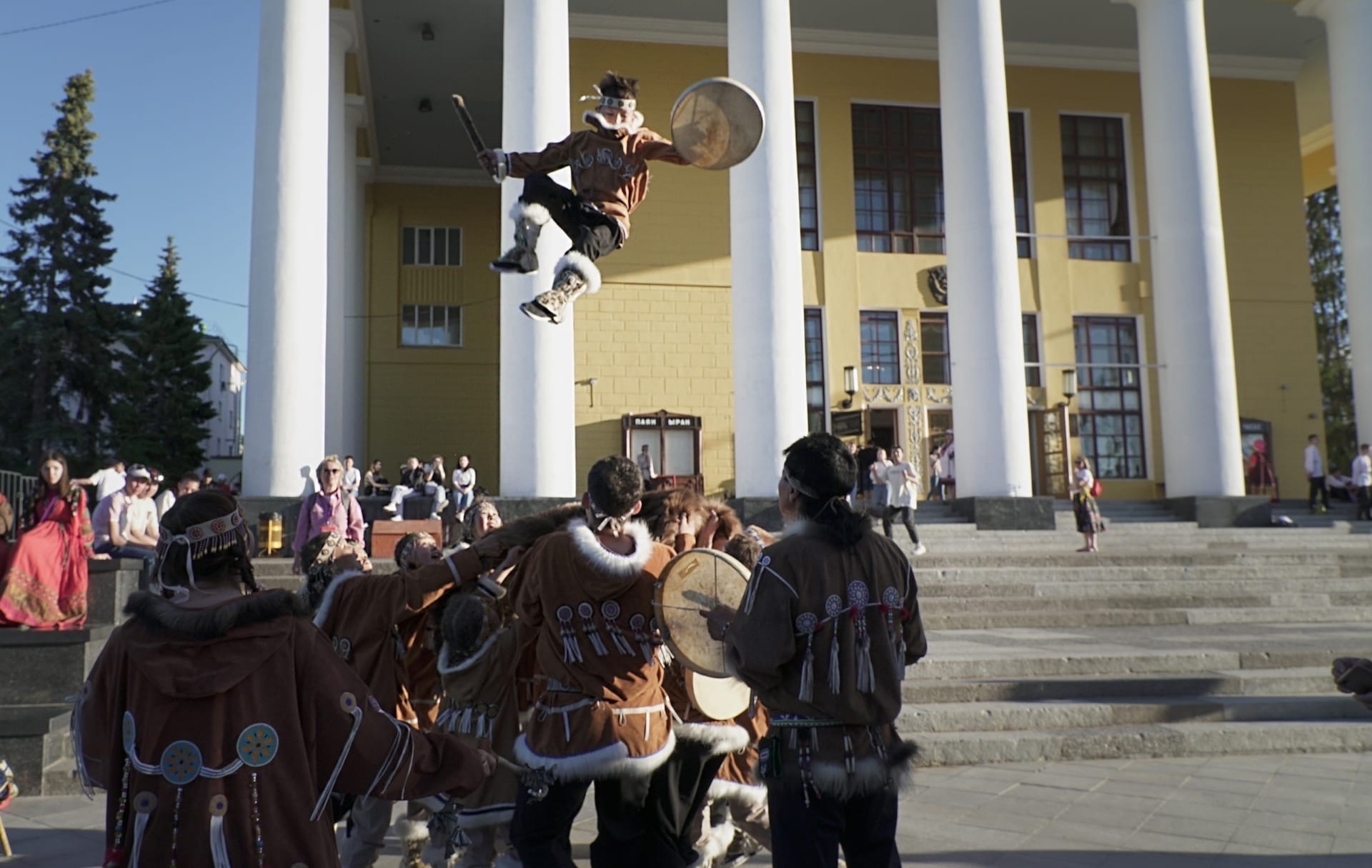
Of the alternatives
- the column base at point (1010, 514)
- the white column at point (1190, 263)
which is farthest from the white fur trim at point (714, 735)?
the white column at point (1190, 263)

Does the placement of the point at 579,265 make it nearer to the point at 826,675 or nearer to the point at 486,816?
the point at 486,816

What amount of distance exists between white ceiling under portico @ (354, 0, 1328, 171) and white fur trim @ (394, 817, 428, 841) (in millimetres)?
20935

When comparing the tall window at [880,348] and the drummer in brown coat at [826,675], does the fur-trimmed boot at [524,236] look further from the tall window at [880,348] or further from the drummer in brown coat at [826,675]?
the tall window at [880,348]

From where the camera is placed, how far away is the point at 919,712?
793 cm

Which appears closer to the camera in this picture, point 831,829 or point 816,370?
point 831,829

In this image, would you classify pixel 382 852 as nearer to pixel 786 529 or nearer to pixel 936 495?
pixel 786 529

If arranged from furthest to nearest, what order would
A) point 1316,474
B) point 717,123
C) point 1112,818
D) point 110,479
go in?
1. point 1316,474
2. point 110,479
3. point 717,123
4. point 1112,818

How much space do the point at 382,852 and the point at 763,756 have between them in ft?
10.2

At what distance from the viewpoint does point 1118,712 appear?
816cm

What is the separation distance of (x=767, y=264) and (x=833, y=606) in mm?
13823

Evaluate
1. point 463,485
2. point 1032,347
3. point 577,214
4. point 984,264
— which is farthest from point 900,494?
point 577,214

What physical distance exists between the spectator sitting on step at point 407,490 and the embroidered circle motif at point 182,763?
13.7 meters

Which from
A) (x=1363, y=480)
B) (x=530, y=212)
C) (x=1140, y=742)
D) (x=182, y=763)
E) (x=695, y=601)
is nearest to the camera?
(x=182, y=763)

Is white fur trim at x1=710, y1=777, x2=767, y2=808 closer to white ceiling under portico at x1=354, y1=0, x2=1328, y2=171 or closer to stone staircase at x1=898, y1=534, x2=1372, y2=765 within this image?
stone staircase at x1=898, y1=534, x2=1372, y2=765
